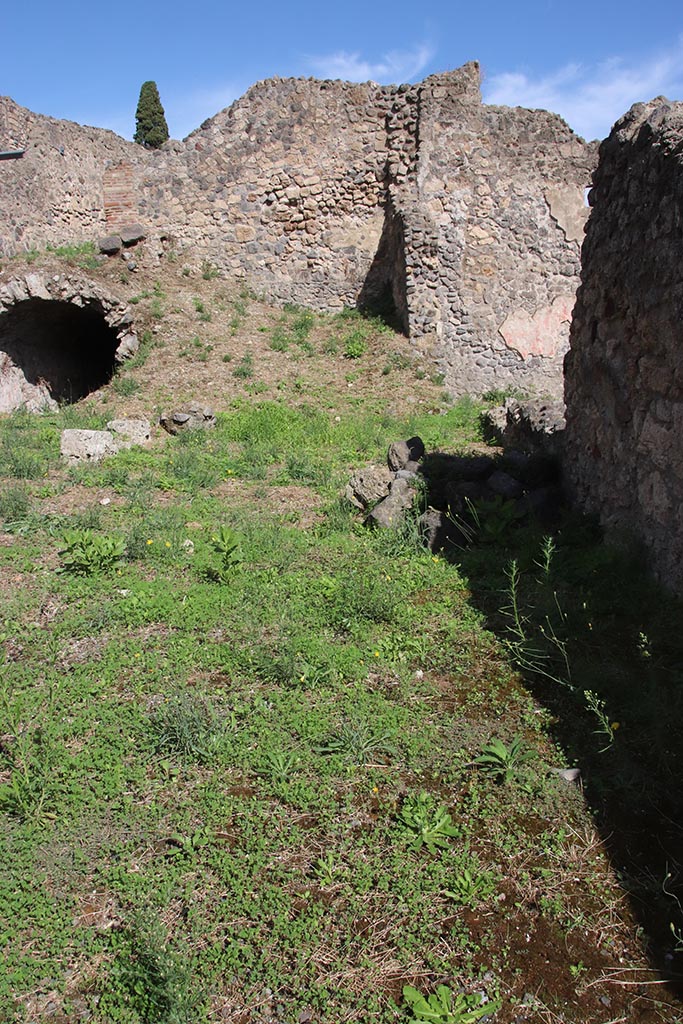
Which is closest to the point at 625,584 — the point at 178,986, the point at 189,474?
the point at 178,986

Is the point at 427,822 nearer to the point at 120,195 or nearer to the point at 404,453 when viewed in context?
the point at 404,453

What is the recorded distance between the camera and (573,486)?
612cm

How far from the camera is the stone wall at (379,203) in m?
12.2

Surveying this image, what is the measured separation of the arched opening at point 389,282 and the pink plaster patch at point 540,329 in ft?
6.17

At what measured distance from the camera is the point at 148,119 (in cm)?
3334

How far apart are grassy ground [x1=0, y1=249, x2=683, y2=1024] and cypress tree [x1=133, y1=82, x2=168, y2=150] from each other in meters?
32.8

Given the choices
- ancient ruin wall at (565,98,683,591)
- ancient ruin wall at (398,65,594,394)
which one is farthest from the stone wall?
ancient ruin wall at (565,98,683,591)

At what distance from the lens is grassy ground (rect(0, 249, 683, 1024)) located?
243 cm

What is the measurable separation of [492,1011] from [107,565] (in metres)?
4.02

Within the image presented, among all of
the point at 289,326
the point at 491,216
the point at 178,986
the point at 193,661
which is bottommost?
the point at 178,986

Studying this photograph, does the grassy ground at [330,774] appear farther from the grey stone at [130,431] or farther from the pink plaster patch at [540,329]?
the pink plaster patch at [540,329]

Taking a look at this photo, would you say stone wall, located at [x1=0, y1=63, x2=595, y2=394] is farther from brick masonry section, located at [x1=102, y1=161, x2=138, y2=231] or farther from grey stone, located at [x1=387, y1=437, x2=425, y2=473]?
grey stone, located at [x1=387, y1=437, x2=425, y2=473]

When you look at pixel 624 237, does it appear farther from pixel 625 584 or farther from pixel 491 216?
pixel 491 216

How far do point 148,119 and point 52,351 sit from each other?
26661mm
